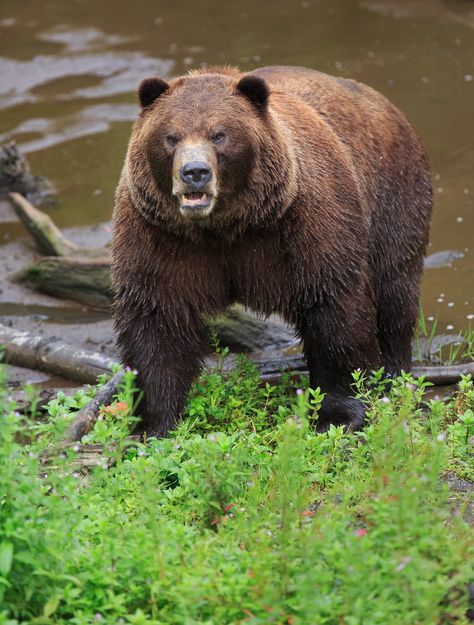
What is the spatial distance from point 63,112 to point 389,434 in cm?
896

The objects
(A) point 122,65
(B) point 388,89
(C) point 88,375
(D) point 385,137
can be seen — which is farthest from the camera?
(A) point 122,65

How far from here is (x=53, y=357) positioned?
8.38 m

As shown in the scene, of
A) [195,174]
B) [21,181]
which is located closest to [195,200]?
[195,174]

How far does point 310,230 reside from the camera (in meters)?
6.38

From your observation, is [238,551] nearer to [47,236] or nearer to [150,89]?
[150,89]

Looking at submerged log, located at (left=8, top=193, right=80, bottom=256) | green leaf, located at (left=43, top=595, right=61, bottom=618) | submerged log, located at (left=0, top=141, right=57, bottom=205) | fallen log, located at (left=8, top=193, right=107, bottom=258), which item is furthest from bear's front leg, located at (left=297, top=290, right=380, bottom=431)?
submerged log, located at (left=0, top=141, right=57, bottom=205)

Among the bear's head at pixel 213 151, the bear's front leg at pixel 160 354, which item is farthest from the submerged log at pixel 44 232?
the bear's head at pixel 213 151

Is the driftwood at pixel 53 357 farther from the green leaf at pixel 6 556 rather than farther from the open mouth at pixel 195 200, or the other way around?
the green leaf at pixel 6 556

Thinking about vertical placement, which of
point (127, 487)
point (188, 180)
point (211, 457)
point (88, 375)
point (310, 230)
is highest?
point (188, 180)

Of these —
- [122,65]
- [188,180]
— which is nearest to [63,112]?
[122,65]

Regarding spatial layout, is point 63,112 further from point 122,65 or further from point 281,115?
point 281,115

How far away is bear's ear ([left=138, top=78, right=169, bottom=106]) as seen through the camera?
20.2ft

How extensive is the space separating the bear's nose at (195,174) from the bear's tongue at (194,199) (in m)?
0.08

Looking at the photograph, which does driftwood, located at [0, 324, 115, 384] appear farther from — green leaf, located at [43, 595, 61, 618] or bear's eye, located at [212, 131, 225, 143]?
green leaf, located at [43, 595, 61, 618]
